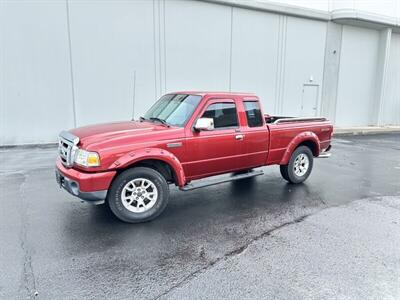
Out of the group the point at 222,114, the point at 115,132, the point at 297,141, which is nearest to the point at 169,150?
the point at 115,132

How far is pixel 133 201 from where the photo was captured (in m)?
4.79

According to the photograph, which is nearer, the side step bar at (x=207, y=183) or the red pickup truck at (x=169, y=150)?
the red pickup truck at (x=169, y=150)

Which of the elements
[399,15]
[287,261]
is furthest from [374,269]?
Result: [399,15]

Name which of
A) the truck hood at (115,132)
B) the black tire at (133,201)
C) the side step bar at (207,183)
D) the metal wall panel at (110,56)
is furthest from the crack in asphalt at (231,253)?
the metal wall panel at (110,56)

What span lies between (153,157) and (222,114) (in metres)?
1.64

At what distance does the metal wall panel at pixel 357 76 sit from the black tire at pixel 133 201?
1630 centimetres

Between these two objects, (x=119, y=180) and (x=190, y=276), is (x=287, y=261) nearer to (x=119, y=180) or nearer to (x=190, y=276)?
(x=190, y=276)

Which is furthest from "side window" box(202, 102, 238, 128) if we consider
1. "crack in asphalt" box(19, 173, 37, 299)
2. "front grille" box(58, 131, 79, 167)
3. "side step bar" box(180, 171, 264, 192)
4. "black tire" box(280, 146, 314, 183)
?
"crack in asphalt" box(19, 173, 37, 299)

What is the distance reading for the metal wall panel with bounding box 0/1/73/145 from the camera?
35.2ft

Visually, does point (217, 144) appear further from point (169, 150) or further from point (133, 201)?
point (133, 201)

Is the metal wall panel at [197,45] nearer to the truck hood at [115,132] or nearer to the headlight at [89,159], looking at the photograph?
the truck hood at [115,132]

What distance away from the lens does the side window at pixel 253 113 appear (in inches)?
240

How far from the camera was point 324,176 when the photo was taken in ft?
25.9

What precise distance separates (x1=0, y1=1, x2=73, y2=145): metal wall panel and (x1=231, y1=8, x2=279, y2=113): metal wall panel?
24.2 feet
